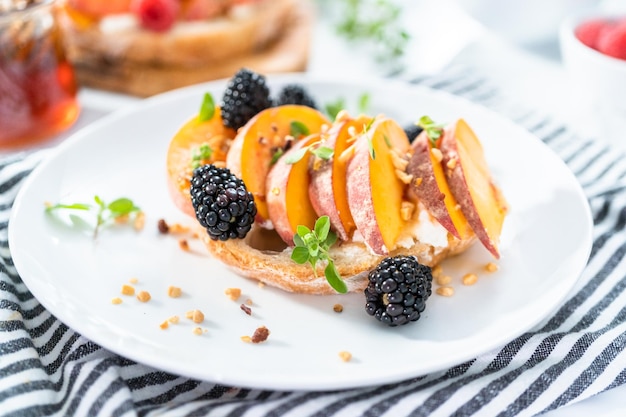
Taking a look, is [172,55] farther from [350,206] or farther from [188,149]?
[350,206]

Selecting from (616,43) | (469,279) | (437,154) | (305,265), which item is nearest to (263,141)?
(305,265)

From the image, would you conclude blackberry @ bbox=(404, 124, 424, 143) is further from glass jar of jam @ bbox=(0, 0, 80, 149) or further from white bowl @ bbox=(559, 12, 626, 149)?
glass jar of jam @ bbox=(0, 0, 80, 149)

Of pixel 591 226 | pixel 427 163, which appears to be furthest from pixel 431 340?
pixel 591 226

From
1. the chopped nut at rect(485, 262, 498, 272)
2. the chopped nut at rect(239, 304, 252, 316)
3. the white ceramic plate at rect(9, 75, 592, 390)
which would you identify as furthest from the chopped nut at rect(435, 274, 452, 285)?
the chopped nut at rect(239, 304, 252, 316)

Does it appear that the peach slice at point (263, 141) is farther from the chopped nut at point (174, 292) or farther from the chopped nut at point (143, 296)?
the chopped nut at point (143, 296)

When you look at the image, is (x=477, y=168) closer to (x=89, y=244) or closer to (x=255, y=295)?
(x=255, y=295)

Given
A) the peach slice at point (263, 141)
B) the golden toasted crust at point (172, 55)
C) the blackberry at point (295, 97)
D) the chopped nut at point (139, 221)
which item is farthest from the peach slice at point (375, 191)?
the golden toasted crust at point (172, 55)

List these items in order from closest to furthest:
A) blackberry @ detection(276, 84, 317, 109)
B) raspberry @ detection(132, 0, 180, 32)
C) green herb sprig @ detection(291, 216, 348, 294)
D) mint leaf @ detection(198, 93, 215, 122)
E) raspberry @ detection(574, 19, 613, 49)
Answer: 1. green herb sprig @ detection(291, 216, 348, 294)
2. mint leaf @ detection(198, 93, 215, 122)
3. blackberry @ detection(276, 84, 317, 109)
4. raspberry @ detection(574, 19, 613, 49)
5. raspberry @ detection(132, 0, 180, 32)
